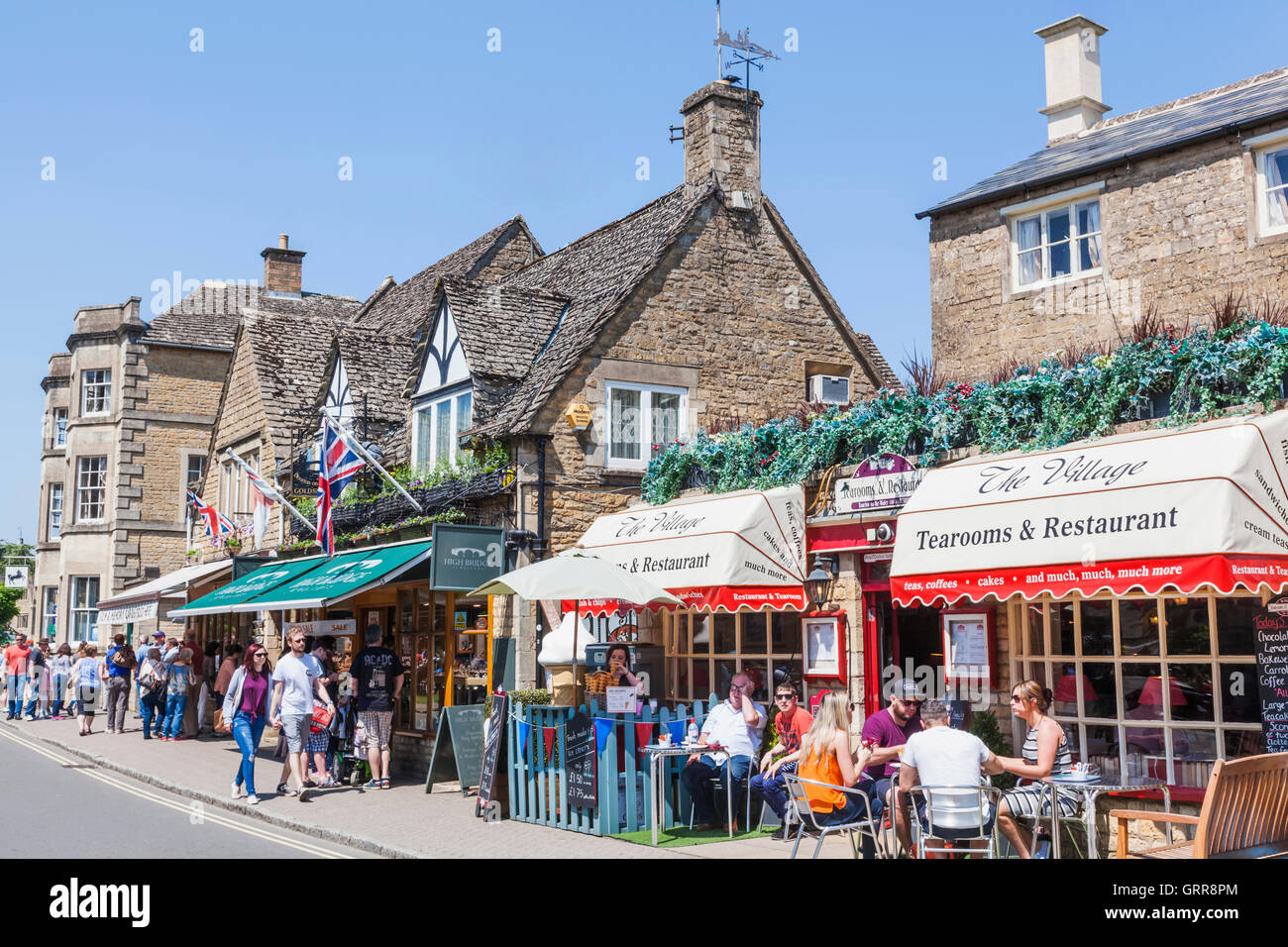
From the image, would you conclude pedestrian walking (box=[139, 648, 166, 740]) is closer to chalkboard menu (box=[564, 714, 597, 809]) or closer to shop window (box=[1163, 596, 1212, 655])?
chalkboard menu (box=[564, 714, 597, 809])

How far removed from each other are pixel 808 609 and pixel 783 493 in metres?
1.31

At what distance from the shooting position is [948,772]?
8.22m

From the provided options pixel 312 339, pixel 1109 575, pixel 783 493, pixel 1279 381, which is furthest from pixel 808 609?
pixel 312 339

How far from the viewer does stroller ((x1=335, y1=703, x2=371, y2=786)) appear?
15.5m

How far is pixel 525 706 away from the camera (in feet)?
41.8

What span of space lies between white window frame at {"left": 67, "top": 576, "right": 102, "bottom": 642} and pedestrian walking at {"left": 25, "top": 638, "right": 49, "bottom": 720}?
8.16m

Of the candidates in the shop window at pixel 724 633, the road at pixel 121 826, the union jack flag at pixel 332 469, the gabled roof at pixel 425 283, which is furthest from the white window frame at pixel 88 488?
the shop window at pixel 724 633

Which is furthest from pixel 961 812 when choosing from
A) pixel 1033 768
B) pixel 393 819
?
pixel 393 819

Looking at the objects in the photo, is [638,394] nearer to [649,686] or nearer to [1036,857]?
[649,686]

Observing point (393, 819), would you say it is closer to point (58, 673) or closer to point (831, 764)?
point (831, 764)

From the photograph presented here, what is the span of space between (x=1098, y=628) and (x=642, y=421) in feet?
26.9

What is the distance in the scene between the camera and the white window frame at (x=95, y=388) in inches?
1537
